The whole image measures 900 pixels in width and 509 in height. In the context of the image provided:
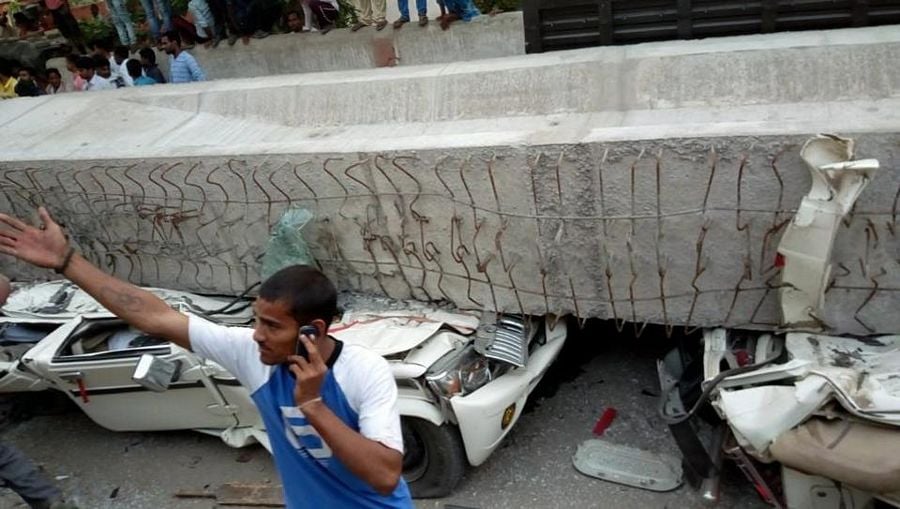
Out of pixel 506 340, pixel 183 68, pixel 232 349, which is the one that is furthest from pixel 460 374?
pixel 183 68

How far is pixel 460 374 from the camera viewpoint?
365cm

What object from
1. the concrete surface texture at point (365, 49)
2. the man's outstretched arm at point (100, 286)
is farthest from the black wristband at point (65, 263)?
the concrete surface texture at point (365, 49)

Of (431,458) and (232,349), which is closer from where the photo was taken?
(232,349)

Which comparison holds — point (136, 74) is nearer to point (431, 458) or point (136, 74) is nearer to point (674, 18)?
point (674, 18)

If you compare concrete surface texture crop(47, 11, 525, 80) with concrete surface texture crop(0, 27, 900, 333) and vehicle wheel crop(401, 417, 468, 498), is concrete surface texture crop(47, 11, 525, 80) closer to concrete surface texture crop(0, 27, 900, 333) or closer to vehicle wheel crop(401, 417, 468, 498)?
concrete surface texture crop(0, 27, 900, 333)

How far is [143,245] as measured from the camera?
15.8ft

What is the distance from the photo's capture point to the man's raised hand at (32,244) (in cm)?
215

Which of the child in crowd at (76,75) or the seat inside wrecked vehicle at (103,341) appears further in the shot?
the child in crowd at (76,75)

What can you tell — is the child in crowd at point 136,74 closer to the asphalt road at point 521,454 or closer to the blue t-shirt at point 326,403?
the asphalt road at point 521,454

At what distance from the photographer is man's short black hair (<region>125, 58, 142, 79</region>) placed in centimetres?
783

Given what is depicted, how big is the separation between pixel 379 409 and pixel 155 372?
2.31 meters

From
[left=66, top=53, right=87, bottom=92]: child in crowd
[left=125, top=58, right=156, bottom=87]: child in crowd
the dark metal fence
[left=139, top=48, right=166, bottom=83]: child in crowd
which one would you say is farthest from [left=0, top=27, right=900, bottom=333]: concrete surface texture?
[left=66, top=53, right=87, bottom=92]: child in crowd

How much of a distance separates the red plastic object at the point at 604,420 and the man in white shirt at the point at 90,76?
6419 millimetres

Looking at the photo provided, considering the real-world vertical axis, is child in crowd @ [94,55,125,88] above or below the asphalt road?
above
